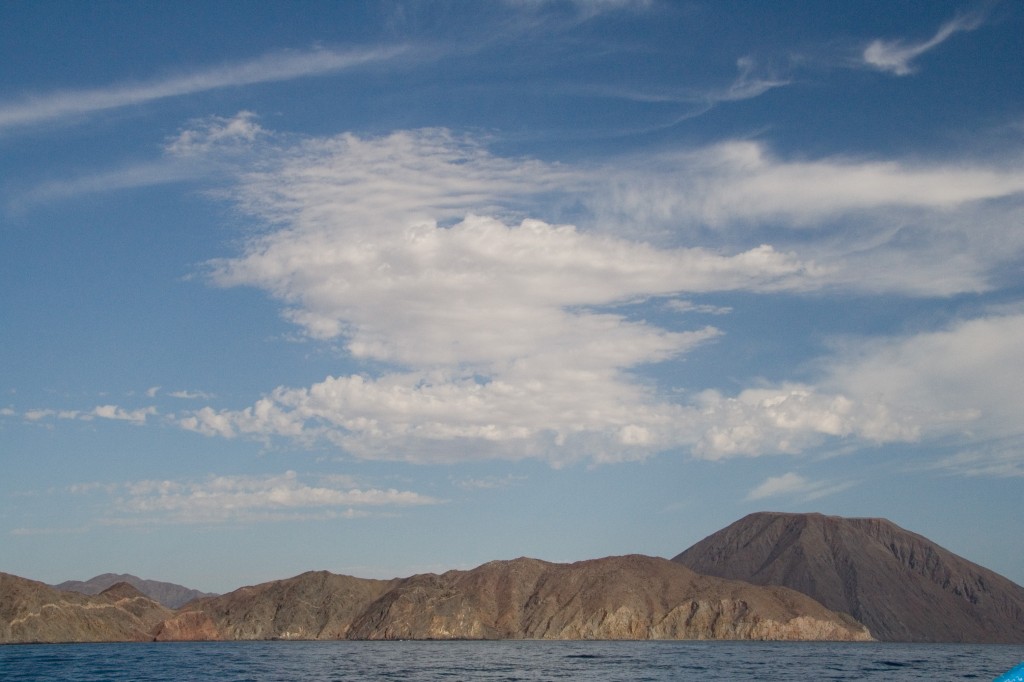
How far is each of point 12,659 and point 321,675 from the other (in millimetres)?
83945

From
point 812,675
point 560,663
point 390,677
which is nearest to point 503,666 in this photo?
point 560,663

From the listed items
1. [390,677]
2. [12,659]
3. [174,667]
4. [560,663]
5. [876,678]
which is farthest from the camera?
[12,659]

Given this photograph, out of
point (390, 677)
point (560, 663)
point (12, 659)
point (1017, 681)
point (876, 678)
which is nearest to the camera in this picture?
point (1017, 681)

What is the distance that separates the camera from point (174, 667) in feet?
450

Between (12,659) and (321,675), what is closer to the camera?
(321,675)

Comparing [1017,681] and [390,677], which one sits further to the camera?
[390,677]

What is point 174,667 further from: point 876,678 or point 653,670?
point 876,678

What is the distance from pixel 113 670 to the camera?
5094 inches

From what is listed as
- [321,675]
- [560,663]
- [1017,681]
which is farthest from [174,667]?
[1017,681]

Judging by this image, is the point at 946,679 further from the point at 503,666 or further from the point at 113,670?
the point at 113,670

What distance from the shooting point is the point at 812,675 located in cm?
12112

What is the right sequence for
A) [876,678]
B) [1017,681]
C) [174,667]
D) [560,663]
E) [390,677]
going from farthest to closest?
[560,663], [174,667], [876,678], [390,677], [1017,681]

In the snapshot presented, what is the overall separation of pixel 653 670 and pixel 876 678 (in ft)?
89.8

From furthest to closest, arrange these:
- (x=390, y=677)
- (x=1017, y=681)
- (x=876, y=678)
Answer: (x=876, y=678) < (x=390, y=677) < (x=1017, y=681)
